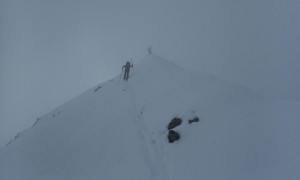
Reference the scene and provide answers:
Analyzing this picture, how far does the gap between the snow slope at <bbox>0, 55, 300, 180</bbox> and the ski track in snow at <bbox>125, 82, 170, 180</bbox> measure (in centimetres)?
4

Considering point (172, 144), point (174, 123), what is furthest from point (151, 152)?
point (174, 123)

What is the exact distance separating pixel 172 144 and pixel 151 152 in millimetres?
1133

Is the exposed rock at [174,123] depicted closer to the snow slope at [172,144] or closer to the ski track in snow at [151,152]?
A: the snow slope at [172,144]

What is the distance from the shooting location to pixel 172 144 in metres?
14.1

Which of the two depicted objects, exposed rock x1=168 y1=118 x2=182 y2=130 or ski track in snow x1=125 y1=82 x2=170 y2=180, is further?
exposed rock x1=168 y1=118 x2=182 y2=130

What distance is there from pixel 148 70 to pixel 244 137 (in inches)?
823

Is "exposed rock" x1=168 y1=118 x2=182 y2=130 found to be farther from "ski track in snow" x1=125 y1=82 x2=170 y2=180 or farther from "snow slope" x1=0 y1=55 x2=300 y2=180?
"ski track in snow" x1=125 y1=82 x2=170 y2=180

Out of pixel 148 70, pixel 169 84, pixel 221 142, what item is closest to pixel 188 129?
pixel 221 142

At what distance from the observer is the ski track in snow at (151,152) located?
12111 mm

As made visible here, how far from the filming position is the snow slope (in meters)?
11.5

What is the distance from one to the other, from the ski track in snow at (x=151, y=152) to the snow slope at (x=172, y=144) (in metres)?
0.04

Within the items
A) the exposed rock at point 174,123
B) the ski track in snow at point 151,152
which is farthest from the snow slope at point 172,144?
the exposed rock at point 174,123

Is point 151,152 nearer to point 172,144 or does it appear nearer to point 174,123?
point 172,144

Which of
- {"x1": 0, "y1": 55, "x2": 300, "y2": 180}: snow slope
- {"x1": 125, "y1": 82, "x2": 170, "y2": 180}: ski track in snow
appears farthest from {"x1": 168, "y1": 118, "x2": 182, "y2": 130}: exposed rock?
{"x1": 125, "y1": 82, "x2": 170, "y2": 180}: ski track in snow
